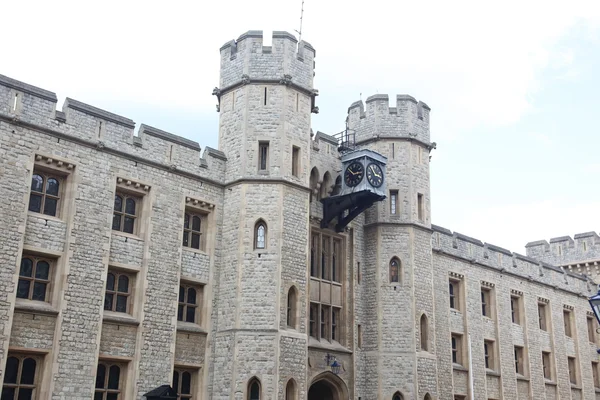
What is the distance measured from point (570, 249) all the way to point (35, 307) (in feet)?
108

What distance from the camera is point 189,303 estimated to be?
75.4 feet

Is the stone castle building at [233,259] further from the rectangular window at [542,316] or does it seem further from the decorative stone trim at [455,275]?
the rectangular window at [542,316]

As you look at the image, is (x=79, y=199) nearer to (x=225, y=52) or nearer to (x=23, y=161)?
(x=23, y=161)

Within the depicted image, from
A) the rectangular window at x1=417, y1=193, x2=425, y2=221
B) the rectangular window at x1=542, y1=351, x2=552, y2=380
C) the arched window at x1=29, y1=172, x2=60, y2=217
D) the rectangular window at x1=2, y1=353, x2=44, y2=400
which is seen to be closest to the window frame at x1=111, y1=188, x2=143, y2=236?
the arched window at x1=29, y1=172, x2=60, y2=217

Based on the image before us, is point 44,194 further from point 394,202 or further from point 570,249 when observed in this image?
point 570,249

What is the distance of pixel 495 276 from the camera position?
34.7m

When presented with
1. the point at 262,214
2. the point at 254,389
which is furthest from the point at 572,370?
the point at 262,214

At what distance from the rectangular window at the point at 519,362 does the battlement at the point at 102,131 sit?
62.1 ft

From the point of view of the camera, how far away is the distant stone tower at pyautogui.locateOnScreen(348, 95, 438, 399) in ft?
87.2

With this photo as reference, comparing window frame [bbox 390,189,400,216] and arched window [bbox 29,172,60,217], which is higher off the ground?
window frame [bbox 390,189,400,216]

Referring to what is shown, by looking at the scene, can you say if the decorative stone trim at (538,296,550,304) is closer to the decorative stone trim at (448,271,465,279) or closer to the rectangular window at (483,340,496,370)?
the rectangular window at (483,340,496,370)

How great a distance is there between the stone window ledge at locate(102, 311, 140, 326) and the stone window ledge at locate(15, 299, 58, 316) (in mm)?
1545

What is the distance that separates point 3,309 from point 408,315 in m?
14.5

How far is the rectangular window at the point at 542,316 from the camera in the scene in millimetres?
37406
